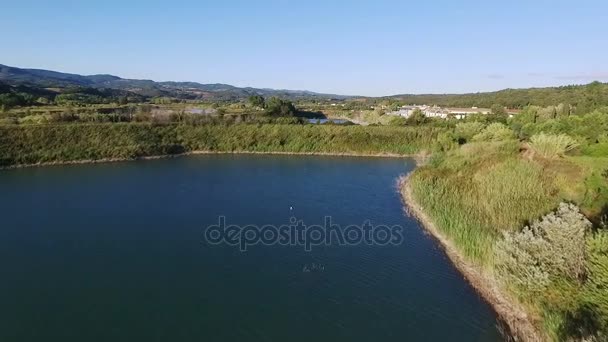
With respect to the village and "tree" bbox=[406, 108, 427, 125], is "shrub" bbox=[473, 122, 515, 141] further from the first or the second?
the village

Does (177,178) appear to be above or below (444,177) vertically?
below

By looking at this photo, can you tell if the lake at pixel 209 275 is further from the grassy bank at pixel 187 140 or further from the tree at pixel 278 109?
the tree at pixel 278 109

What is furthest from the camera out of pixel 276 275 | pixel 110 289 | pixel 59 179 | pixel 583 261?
pixel 59 179

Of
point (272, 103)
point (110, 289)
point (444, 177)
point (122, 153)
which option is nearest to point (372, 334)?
point (110, 289)

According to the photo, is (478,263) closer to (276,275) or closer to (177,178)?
(276,275)

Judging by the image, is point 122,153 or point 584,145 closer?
point 584,145

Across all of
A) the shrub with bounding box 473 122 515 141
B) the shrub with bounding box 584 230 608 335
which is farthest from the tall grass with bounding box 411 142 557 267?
the shrub with bounding box 473 122 515 141
